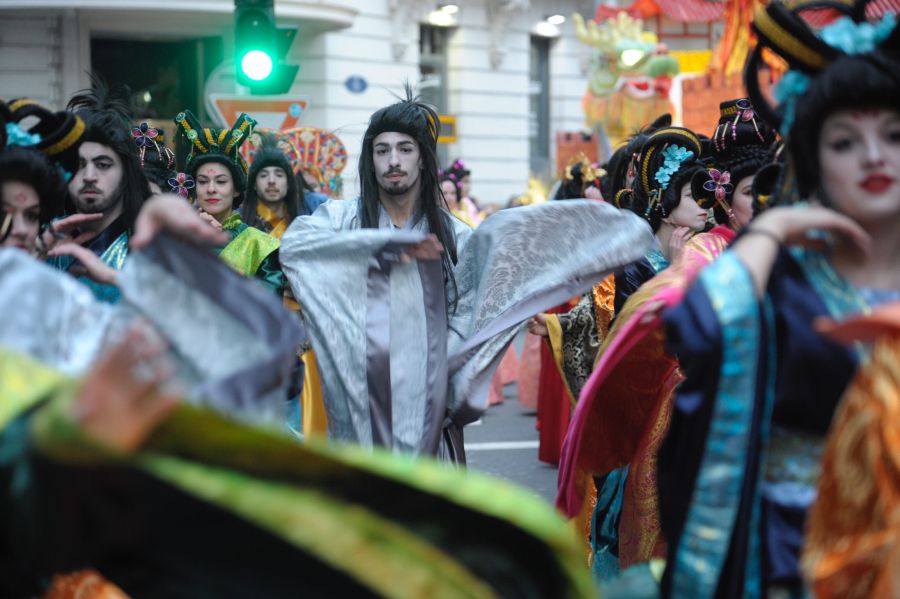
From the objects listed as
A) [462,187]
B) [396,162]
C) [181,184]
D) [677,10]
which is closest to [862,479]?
[396,162]

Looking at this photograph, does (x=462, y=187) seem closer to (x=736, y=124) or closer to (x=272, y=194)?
(x=272, y=194)

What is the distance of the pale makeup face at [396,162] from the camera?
5898mm

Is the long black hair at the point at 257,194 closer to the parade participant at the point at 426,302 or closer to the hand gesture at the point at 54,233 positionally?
the parade participant at the point at 426,302

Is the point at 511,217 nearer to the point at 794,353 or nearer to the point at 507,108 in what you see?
the point at 794,353

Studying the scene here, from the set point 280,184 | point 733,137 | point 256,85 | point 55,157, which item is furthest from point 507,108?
point 55,157

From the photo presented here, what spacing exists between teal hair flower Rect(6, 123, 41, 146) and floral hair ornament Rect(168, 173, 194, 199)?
396cm

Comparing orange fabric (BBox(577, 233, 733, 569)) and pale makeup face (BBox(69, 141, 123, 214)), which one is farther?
pale makeup face (BBox(69, 141, 123, 214))

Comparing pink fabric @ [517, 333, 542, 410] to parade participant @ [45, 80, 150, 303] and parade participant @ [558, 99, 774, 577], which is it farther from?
parade participant @ [45, 80, 150, 303]

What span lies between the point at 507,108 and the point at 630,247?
21784 millimetres

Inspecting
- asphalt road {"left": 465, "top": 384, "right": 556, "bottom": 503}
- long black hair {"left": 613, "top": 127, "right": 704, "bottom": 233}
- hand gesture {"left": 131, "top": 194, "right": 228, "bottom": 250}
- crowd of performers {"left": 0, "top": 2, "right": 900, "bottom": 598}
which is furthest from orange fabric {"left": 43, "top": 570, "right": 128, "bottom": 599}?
asphalt road {"left": 465, "top": 384, "right": 556, "bottom": 503}

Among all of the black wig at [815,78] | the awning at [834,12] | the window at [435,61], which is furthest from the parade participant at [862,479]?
the window at [435,61]

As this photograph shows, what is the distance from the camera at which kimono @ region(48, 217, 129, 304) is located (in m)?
5.01

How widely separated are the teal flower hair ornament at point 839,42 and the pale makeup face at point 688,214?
9.38 ft

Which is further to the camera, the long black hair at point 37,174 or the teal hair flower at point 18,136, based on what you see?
the teal hair flower at point 18,136
